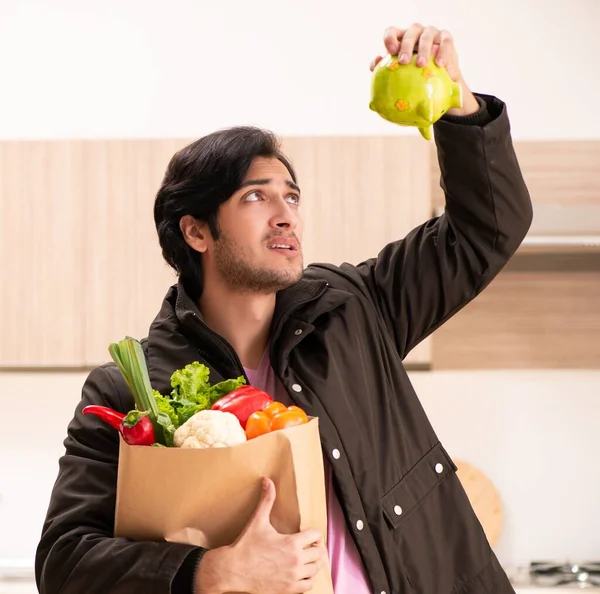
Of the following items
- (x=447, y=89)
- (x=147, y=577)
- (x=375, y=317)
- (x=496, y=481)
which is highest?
(x=447, y=89)

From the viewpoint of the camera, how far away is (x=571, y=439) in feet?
10.5

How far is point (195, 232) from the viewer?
1.64 meters

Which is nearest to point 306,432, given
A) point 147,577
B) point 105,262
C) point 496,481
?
point 147,577

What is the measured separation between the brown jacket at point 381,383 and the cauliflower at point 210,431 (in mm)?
233

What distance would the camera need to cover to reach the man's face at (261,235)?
149 cm

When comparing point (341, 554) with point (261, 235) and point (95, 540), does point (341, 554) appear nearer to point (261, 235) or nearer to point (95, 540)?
point (95, 540)

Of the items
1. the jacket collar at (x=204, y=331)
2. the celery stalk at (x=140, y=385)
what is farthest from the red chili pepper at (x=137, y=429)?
the jacket collar at (x=204, y=331)

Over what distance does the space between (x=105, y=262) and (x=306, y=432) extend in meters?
1.79

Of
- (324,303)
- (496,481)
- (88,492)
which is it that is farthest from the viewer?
(496,481)

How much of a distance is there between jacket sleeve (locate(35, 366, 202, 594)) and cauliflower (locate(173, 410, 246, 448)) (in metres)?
0.14

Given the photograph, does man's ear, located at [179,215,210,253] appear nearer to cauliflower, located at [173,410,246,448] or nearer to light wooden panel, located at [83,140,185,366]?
cauliflower, located at [173,410,246,448]

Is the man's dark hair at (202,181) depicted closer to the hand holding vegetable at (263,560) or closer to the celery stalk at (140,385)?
the celery stalk at (140,385)

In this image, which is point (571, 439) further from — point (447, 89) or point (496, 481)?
point (447, 89)

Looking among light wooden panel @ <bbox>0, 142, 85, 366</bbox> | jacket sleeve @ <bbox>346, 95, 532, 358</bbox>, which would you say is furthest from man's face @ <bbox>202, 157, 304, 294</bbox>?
light wooden panel @ <bbox>0, 142, 85, 366</bbox>
